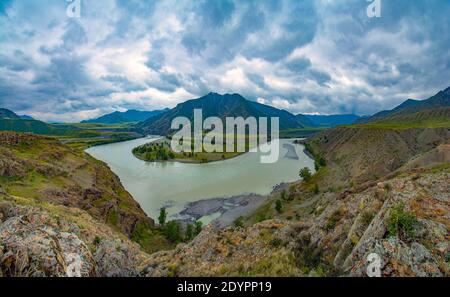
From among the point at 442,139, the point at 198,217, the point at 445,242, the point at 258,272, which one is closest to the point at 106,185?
the point at 198,217

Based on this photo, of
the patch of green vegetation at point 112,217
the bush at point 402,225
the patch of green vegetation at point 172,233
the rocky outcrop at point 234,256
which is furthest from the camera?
the patch of green vegetation at point 172,233

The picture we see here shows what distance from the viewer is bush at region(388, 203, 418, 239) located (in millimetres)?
9737

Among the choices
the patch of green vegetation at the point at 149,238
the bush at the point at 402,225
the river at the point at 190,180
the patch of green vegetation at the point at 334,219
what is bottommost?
the patch of green vegetation at the point at 149,238

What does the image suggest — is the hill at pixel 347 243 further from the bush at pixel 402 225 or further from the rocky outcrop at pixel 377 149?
the rocky outcrop at pixel 377 149

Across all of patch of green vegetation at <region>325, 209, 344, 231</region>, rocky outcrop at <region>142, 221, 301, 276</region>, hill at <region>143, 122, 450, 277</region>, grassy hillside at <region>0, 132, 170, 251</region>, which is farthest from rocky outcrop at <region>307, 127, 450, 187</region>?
rocky outcrop at <region>142, 221, 301, 276</region>

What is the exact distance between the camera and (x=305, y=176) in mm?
73000

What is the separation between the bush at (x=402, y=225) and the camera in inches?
383

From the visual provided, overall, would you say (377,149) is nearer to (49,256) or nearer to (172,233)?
(172,233)

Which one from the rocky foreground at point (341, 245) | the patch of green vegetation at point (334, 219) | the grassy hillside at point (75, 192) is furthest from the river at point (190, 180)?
the patch of green vegetation at point (334, 219)

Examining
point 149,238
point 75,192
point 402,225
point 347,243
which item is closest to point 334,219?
point 347,243

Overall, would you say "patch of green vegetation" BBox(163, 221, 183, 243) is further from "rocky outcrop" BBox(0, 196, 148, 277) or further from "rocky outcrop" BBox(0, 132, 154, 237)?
"rocky outcrop" BBox(0, 196, 148, 277)

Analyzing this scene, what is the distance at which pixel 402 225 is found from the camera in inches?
392

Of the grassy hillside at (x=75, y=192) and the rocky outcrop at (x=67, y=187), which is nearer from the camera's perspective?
the grassy hillside at (x=75, y=192)
